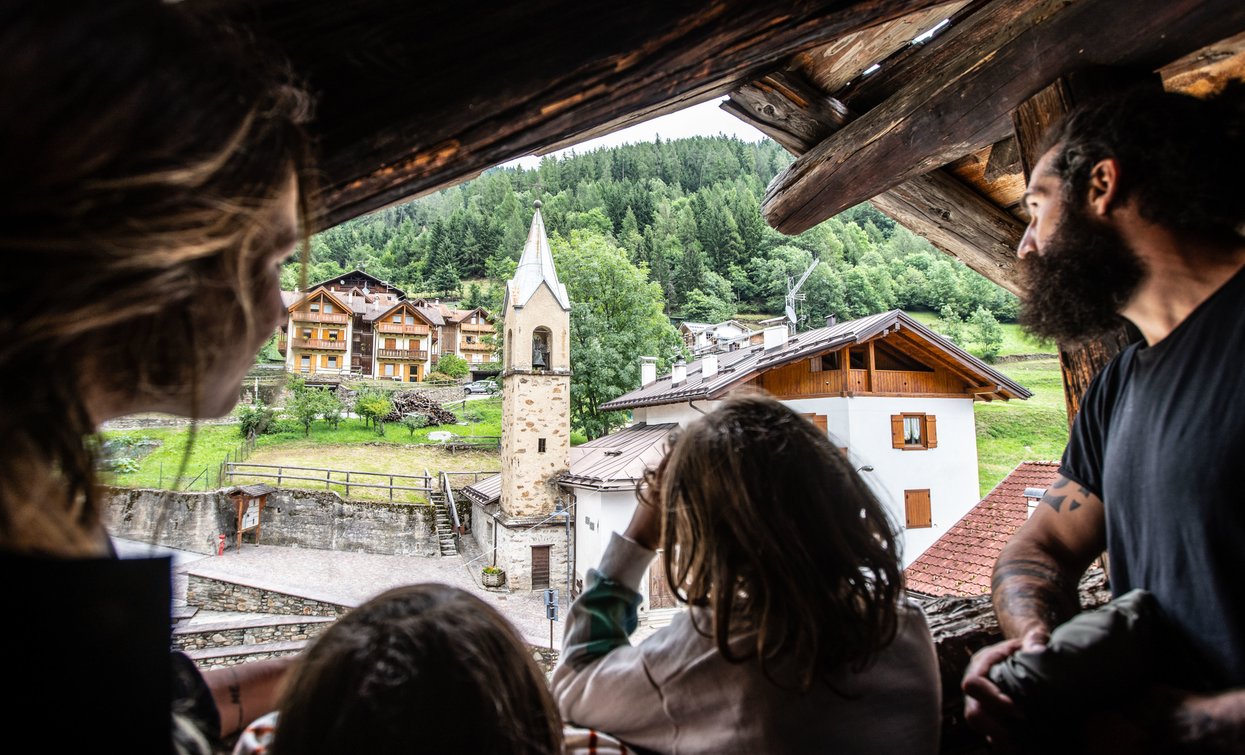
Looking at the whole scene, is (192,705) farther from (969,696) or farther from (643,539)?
(969,696)

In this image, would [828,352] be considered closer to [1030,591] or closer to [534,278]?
[534,278]

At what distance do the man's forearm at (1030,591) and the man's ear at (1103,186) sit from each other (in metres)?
0.65

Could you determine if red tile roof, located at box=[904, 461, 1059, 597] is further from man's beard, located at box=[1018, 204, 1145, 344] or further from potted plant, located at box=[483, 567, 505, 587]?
potted plant, located at box=[483, 567, 505, 587]

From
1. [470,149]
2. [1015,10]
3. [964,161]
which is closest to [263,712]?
[470,149]

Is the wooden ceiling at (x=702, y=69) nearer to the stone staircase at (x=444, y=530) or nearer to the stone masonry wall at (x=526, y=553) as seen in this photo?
the stone masonry wall at (x=526, y=553)

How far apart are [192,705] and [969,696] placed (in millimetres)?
1063

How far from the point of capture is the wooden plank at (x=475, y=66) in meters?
0.76

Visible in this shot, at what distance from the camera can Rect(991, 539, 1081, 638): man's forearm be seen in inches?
41.9

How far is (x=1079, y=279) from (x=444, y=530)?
14.1 m

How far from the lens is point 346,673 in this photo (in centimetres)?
52

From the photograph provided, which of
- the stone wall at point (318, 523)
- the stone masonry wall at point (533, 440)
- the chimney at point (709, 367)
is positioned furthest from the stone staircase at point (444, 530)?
the chimney at point (709, 367)

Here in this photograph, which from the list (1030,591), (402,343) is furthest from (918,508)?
(402,343)

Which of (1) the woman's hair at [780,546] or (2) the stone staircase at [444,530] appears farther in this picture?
(2) the stone staircase at [444,530]

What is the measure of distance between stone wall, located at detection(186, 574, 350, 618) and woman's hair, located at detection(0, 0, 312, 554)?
10.2 metres
